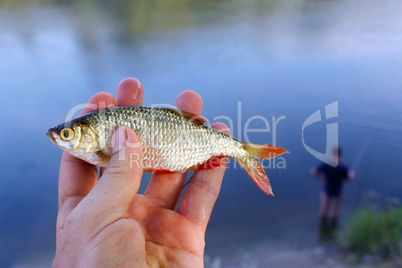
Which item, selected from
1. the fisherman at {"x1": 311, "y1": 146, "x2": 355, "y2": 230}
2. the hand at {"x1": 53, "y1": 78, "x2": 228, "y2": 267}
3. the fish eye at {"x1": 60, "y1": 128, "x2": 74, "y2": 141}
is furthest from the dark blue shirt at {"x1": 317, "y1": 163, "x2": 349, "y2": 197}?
the fish eye at {"x1": 60, "y1": 128, "x2": 74, "y2": 141}

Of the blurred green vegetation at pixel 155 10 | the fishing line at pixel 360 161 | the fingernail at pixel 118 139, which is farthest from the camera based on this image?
the blurred green vegetation at pixel 155 10

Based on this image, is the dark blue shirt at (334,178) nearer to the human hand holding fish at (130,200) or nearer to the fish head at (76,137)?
the human hand holding fish at (130,200)

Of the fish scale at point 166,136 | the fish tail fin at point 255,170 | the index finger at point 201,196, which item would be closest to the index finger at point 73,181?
the fish scale at point 166,136

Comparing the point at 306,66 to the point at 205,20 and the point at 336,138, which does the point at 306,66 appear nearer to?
the point at 336,138

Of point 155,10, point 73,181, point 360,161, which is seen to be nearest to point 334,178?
point 360,161

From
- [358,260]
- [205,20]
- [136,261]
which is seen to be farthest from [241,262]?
[205,20]

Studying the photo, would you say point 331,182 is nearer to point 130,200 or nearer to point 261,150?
point 261,150
